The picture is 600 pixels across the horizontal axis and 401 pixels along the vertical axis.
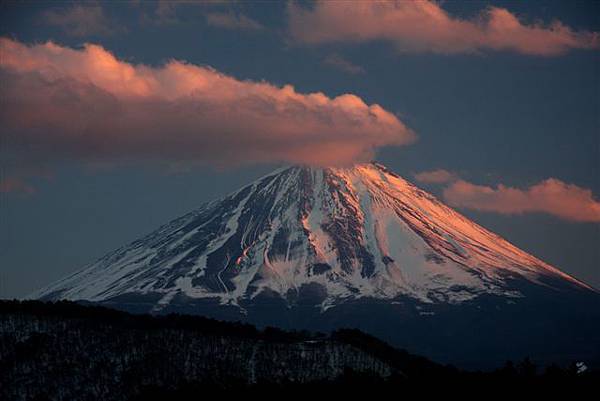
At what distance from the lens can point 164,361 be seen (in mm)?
116562

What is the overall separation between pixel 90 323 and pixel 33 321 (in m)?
5.10

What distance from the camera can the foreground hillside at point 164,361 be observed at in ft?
364

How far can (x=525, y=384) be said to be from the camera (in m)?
113

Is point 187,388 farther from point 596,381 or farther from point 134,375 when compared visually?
point 596,381

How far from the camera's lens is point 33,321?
116 meters

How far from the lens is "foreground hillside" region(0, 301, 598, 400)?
364ft

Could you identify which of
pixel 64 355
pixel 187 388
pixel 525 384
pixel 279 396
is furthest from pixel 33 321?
pixel 525 384

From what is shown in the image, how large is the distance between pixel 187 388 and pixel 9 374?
13.5 m

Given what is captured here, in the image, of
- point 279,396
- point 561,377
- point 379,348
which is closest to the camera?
point 279,396

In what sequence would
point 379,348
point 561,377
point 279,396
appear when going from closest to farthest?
1. point 279,396
2. point 561,377
3. point 379,348

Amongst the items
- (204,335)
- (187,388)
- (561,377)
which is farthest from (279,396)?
(561,377)

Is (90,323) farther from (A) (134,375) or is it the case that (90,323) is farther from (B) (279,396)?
(B) (279,396)

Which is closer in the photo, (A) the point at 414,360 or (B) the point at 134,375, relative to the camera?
(B) the point at 134,375

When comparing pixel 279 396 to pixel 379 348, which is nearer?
pixel 279 396
